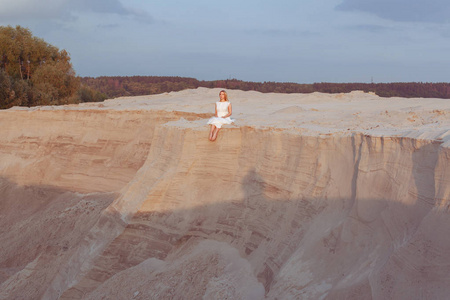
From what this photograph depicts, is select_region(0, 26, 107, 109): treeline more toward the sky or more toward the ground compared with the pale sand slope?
more toward the sky

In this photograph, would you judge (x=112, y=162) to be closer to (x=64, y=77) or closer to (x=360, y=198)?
(x=360, y=198)

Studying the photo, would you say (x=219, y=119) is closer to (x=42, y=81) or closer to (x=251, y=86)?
(x=42, y=81)

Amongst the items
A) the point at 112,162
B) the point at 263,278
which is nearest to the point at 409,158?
the point at 263,278

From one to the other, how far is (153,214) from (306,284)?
12.1 ft

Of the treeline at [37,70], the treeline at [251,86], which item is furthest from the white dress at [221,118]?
the treeline at [251,86]

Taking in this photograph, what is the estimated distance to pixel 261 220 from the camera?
22.3ft

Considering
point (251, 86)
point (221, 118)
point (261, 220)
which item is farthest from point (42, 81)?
point (261, 220)

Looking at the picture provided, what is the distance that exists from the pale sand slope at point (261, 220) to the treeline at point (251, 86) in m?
18.7

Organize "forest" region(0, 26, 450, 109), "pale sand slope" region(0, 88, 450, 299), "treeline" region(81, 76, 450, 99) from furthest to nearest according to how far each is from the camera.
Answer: "treeline" region(81, 76, 450, 99), "forest" region(0, 26, 450, 109), "pale sand slope" region(0, 88, 450, 299)

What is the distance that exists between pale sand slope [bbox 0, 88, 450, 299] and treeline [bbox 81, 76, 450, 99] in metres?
18.7

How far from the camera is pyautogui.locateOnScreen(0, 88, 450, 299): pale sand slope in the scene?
14.8ft

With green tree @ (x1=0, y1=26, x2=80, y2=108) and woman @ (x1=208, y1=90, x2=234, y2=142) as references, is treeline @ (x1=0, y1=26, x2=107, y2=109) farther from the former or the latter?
woman @ (x1=208, y1=90, x2=234, y2=142)

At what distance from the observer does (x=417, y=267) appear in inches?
162

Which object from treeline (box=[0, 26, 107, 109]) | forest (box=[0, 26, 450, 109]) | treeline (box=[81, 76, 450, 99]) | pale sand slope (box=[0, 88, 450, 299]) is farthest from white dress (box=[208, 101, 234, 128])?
treeline (box=[81, 76, 450, 99])
